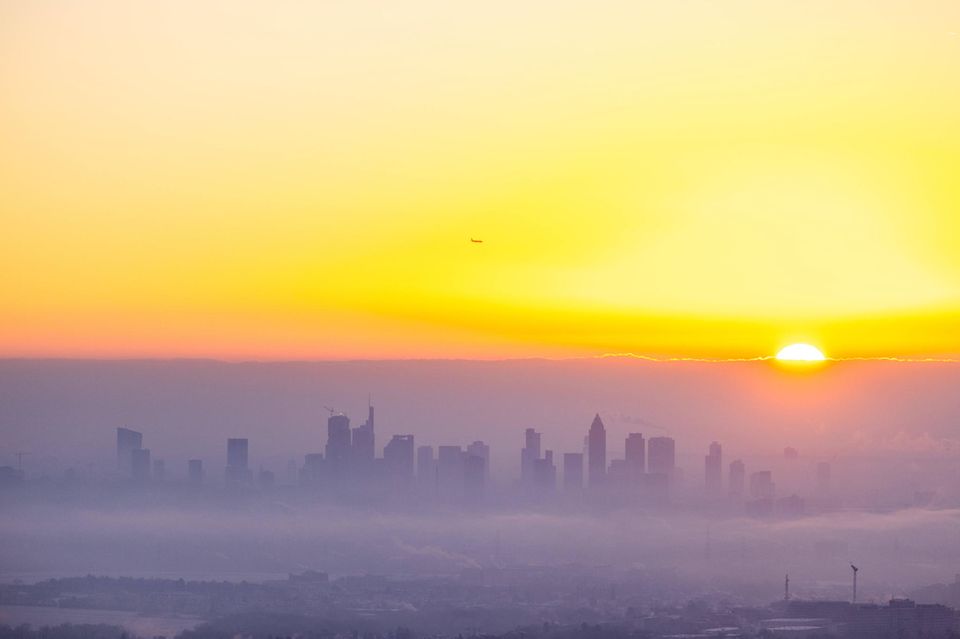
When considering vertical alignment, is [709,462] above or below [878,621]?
above

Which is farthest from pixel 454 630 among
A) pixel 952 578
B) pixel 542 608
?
pixel 952 578

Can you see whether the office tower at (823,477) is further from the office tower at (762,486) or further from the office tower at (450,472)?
the office tower at (450,472)

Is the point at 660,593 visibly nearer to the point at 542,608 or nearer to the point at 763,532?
the point at 542,608

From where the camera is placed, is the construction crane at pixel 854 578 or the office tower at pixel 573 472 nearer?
the construction crane at pixel 854 578

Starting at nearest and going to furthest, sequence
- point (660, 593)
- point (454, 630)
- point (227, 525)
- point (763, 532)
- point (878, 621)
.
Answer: point (878, 621), point (454, 630), point (660, 593), point (763, 532), point (227, 525)

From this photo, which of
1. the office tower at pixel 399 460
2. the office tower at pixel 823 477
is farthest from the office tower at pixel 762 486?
the office tower at pixel 399 460

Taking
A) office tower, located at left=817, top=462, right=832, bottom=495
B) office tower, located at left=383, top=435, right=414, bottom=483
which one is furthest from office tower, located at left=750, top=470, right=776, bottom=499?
office tower, located at left=383, top=435, right=414, bottom=483
